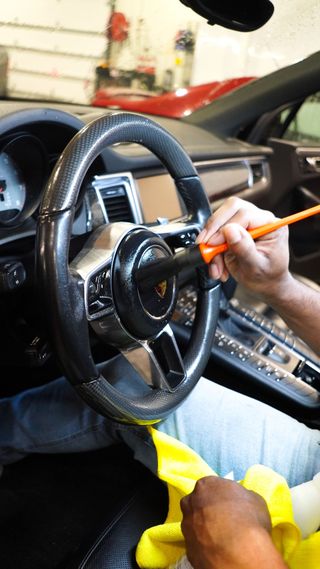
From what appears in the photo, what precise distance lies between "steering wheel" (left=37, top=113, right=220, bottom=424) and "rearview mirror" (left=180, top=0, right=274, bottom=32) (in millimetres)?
382

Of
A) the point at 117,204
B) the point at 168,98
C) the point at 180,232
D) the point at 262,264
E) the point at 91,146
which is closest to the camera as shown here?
the point at 91,146

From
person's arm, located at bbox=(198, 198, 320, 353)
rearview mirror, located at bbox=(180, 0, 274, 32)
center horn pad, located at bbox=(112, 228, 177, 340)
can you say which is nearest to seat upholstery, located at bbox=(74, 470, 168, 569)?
center horn pad, located at bbox=(112, 228, 177, 340)

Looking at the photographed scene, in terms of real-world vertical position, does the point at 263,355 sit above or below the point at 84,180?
below

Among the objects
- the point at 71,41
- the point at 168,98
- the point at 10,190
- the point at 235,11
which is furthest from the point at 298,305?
the point at 71,41

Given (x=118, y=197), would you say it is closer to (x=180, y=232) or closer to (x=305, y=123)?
(x=180, y=232)

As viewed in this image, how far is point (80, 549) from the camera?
2.39 feet

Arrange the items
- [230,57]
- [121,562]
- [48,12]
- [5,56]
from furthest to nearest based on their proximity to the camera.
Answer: [230,57] < [48,12] < [5,56] < [121,562]

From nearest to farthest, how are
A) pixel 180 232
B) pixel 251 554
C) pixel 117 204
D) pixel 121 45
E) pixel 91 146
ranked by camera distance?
1. pixel 251 554
2. pixel 91 146
3. pixel 180 232
4. pixel 117 204
5. pixel 121 45

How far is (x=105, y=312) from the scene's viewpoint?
0.75 m

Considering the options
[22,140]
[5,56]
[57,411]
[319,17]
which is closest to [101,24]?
[5,56]

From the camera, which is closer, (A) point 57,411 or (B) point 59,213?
(B) point 59,213

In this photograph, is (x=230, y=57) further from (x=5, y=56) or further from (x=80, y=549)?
(x=80, y=549)

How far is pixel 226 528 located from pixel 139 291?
12.6 inches

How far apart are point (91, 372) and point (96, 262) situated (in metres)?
0.14
